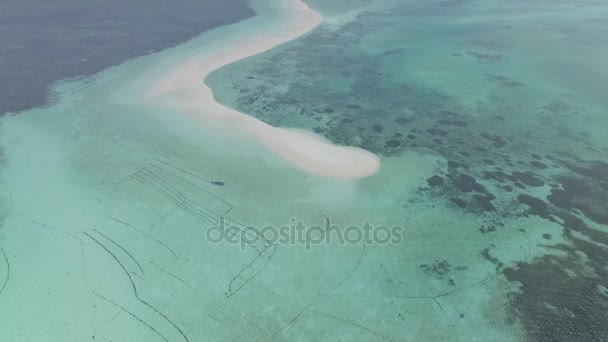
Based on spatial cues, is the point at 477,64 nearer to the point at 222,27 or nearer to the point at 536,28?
the point at 536,28

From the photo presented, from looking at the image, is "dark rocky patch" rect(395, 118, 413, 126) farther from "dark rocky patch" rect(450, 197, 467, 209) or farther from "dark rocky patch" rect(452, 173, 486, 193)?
"dark rocky patch" rect(450, 197, 467, 209)

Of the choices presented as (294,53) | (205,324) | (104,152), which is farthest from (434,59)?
(205,324)

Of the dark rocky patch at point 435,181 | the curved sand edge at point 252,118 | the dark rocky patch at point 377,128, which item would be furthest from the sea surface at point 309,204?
the curved sand edge at point 252,118

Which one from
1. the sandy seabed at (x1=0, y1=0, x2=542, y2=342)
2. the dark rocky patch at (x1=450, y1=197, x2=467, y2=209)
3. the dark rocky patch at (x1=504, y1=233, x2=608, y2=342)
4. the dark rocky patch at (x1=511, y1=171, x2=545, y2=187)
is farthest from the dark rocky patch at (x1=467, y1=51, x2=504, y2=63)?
the dark rocky patch at (x1=504, y1=233, x2=608, y2=342)

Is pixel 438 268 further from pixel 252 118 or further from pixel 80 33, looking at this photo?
pixel 80 33

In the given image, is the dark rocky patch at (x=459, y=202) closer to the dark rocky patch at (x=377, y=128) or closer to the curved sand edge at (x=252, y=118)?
the curved sand edge at (x=252, y=118)

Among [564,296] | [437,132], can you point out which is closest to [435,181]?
[437,132]
